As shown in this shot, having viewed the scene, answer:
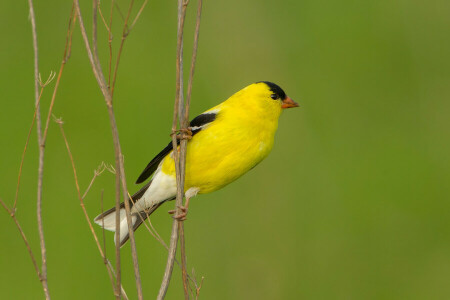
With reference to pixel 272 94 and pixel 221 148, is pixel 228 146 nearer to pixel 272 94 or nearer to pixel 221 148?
pixel 221 148

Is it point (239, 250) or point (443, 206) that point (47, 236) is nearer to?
point (239, 250)

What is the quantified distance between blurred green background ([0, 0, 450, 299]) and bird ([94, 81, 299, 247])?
1.28 m

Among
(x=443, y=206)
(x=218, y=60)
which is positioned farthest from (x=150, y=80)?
(x=443, y=206)

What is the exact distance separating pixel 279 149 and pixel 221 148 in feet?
7.06

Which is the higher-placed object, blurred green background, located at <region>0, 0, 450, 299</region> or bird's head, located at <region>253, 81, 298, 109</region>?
bird's head, located at <region>253, 81, 298, 109</region>

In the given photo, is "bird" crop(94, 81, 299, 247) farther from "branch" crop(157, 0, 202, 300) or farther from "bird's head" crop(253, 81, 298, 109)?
"branch" crop(157, 0, 202, 300)

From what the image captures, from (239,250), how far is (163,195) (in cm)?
135

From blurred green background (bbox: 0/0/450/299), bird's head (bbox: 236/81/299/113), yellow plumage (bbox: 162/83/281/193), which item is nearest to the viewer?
yellow plumage (bbox: 162/83/281/193)

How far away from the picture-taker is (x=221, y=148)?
2.66 m

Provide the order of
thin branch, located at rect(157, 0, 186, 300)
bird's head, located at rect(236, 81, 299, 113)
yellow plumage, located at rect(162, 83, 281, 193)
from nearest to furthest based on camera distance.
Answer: thin branch, located at rect(157, 0, 186, 300) < yellow plumage, located at rect(162, 83, 281, 193) < bird's head, located at rect(236, 81, 299, 113)

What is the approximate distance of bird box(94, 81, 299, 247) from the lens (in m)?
2.67

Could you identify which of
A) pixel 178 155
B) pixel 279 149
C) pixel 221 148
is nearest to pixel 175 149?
pixel 178 155

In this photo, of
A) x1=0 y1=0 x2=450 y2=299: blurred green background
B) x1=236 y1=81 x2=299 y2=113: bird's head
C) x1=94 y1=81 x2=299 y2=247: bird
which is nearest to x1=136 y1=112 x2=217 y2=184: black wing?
x1=94 y1=81 x2=299 y2=247: bird

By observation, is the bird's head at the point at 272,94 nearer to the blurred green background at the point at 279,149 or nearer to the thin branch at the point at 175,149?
the thin branch at the point at 175,149
